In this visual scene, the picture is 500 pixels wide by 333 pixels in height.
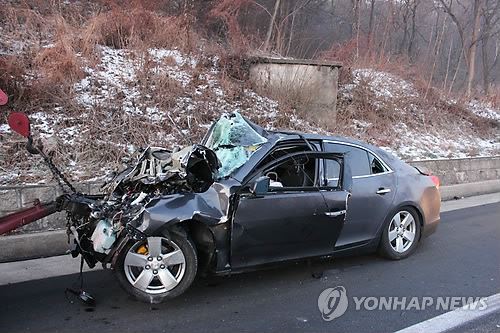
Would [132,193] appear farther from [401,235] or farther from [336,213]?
[401,235]

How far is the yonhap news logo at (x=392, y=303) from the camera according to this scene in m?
4.45

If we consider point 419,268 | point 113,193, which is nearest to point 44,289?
point 113,193

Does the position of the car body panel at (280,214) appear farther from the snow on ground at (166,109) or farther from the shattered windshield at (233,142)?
the snow on ground at (166,109)

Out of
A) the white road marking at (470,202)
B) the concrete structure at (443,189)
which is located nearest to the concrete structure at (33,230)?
the concrete structure at (443,189)

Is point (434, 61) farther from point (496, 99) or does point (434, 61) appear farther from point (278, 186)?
point (278, 186)

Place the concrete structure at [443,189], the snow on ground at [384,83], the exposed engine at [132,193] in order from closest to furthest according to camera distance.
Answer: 1. the exposed engine at [132,193]
2. the concrete structure at [443,189]
3. the snow on ground at [384,83]

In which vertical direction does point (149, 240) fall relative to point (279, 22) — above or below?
below

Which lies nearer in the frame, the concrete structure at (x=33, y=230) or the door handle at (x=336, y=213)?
the door handle at (x=336, y=213)

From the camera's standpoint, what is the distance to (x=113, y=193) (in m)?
4.72

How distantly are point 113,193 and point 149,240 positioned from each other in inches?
27.6

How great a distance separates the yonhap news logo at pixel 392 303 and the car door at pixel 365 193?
78 centimetres

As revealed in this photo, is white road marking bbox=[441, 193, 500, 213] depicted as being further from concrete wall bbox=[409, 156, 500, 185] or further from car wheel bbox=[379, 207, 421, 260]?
car wheel bbox=[379, 207, 421, 260]

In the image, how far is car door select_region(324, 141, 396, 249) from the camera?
540 cm

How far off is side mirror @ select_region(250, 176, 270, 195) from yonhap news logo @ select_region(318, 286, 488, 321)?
45.7 inches
